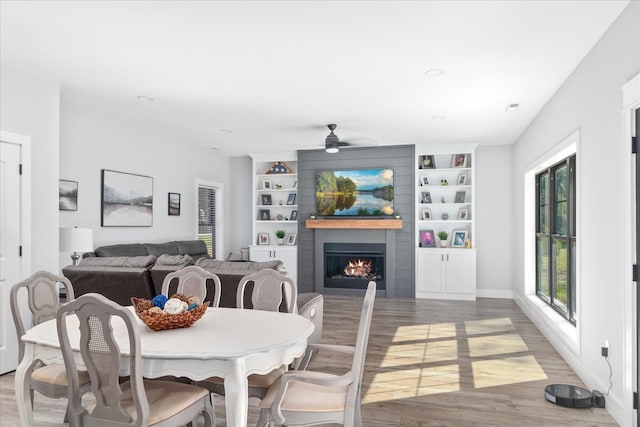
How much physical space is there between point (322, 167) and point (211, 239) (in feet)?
8.52

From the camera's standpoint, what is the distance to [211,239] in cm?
838

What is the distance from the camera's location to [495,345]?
15.3 ft

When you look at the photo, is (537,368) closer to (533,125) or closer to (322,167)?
(533,125)

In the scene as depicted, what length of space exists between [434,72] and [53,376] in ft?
12.0

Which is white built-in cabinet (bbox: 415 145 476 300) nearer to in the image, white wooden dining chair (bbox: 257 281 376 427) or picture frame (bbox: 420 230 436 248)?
picture frame (bbox: 420 230 436 248)

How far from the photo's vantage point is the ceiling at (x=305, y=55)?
278 centimetres

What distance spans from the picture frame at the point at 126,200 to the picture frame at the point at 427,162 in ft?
15.1

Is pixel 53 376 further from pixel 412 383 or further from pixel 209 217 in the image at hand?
pixel 209 217

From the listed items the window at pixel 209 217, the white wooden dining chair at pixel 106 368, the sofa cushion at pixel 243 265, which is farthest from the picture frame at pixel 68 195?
the white wooden dining chair at pixel 106 368

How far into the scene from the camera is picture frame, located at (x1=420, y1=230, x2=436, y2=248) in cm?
770

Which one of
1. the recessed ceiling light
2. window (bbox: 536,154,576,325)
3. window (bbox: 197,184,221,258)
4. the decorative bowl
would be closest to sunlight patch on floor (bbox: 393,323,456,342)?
window (bbox: 536,154,576,325)

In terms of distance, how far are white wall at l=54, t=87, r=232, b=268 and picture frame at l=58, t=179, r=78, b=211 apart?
61mm

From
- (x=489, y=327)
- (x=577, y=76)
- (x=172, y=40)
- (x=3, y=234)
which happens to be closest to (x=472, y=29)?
(x=577, y=76)

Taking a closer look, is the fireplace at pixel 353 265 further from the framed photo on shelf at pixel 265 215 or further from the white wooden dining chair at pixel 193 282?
the white wooden dining chair at pixel 193 282
